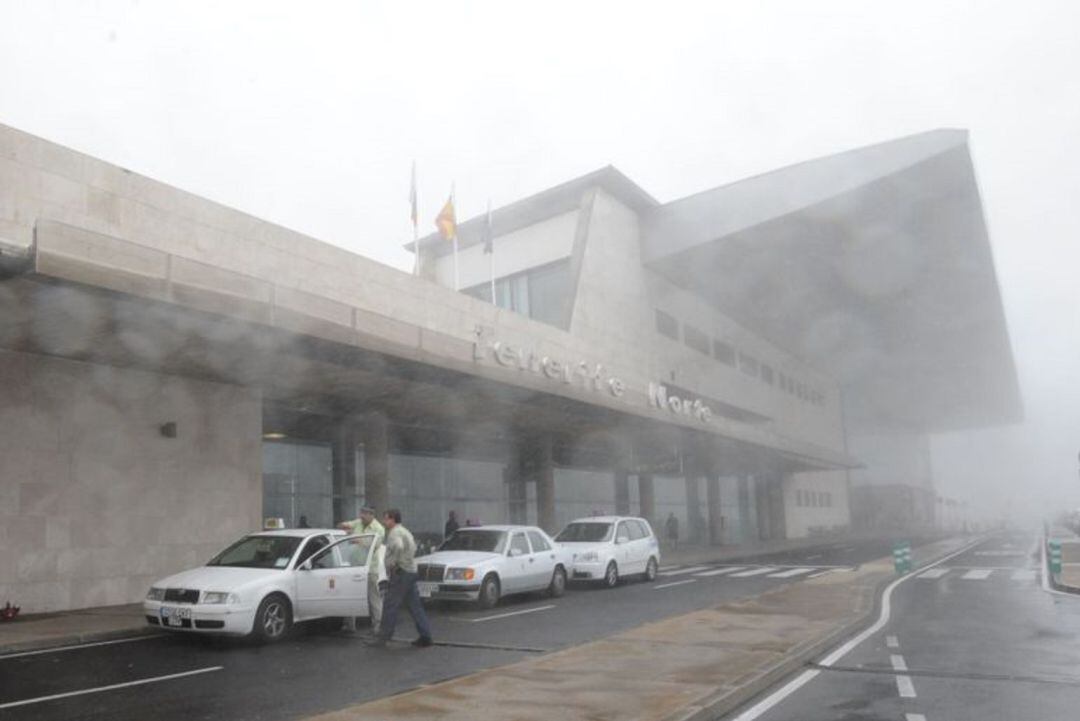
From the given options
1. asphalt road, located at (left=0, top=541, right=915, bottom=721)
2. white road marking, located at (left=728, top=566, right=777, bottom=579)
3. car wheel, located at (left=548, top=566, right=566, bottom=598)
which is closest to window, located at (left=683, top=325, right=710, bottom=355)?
white road marking, located at (left=728, top=566, right=777, bottom=579)

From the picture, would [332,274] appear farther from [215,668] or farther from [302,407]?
[215,668]

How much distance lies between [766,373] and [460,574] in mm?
43546

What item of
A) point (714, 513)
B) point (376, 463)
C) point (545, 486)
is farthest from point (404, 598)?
point (714, 513)

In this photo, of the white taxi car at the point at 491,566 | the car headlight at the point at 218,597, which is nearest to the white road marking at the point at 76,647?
the car headlight at the point at 218,597

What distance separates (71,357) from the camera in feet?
45.9

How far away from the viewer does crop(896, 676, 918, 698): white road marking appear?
7.11m

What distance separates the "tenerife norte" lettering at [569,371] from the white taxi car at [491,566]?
6976 millimetres

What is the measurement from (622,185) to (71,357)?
27.2 meters

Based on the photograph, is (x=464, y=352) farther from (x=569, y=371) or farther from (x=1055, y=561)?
(x=1055, y=561)

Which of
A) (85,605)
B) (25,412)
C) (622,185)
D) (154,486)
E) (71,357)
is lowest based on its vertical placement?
(85,605)

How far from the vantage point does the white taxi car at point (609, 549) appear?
18094 millimetres

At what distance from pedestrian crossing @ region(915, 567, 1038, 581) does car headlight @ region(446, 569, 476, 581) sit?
36.9 ft

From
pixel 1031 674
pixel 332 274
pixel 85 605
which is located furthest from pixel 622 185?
pixel 1031 674

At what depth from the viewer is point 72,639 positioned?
10531 millimetres
